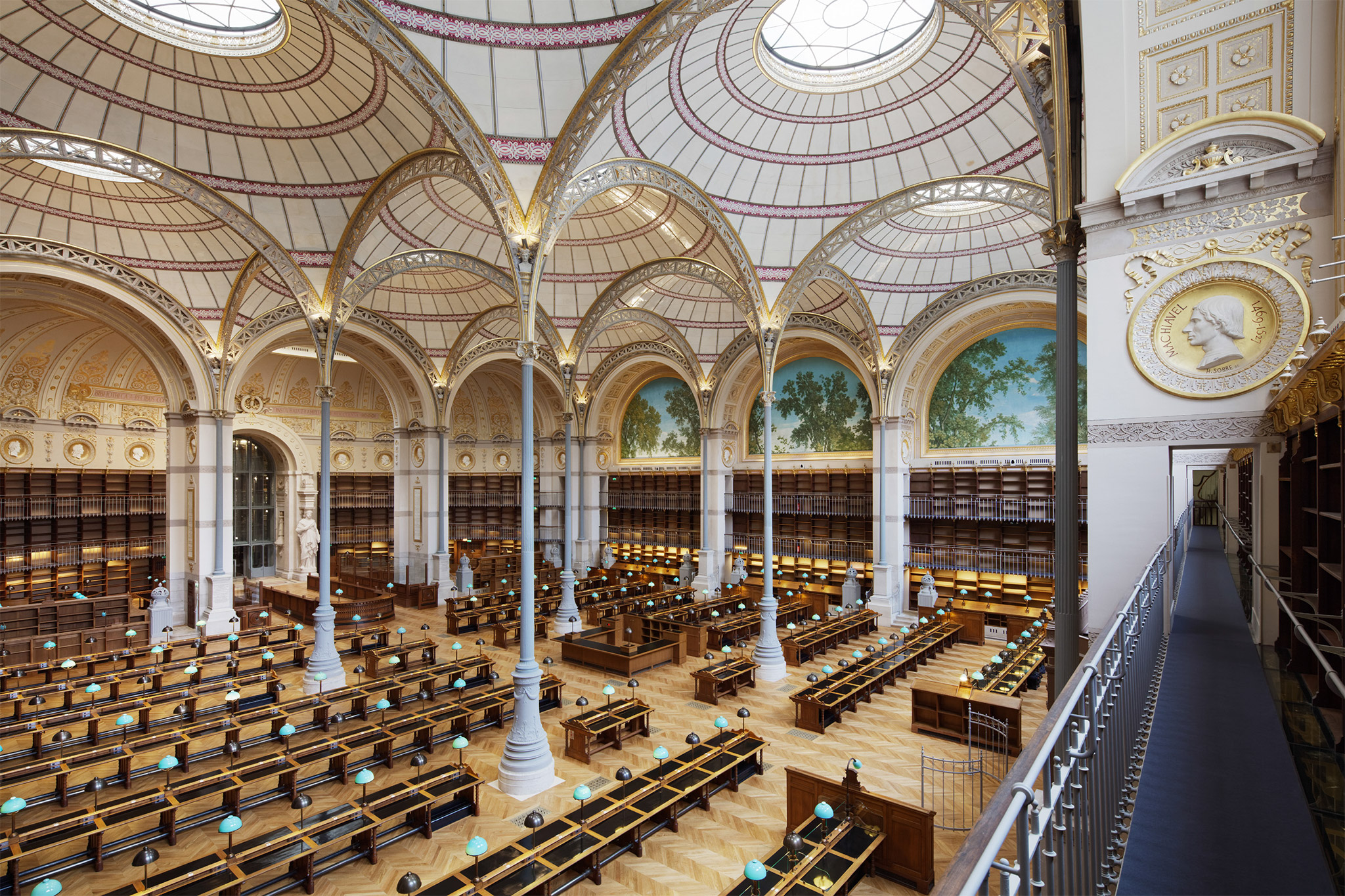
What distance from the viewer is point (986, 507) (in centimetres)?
1906

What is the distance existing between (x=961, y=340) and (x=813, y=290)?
4.99m

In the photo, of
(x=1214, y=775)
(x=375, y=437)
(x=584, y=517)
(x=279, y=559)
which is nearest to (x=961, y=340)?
(x=584, y=517)

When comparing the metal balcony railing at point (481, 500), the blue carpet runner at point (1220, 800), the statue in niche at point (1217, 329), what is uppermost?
the statue in niche at point (1217, 329)

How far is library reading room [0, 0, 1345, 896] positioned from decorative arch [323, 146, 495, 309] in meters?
0.11

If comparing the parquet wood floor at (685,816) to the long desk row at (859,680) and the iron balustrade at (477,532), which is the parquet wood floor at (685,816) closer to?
the long desk row at (859,680)

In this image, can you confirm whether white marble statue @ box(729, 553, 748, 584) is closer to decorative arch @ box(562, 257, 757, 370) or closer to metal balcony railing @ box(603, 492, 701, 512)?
metal balcony railing @ box(603, 492, 701, 512)

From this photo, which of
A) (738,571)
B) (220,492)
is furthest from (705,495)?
(220,492)

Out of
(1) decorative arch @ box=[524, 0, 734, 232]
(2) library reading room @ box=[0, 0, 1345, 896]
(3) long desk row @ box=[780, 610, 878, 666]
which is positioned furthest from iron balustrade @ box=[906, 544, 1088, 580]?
(1) decorative arch @ box=[524, 0, 734, 232]

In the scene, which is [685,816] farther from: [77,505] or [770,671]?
[77,505]

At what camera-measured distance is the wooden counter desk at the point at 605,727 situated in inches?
400

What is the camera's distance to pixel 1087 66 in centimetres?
621

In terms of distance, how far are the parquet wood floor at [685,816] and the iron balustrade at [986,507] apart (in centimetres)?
618

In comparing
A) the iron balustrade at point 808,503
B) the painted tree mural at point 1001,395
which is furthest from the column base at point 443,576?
the painted tree mural at point 1001,395

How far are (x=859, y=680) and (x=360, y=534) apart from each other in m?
22.7
